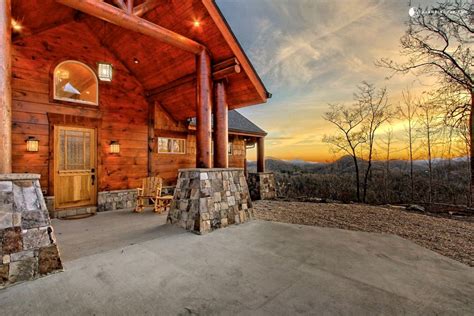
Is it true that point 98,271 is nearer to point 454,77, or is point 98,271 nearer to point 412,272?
point 412,272

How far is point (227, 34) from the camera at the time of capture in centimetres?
413

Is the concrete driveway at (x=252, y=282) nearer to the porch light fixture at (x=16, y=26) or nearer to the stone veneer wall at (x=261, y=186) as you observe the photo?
the porch light fixture at (x=16, y=26)

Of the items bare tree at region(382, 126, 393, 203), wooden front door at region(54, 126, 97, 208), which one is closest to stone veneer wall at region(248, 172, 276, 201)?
bare tree at region(382, 126, 393, 203)

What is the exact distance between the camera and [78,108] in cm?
520

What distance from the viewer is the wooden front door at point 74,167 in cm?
494

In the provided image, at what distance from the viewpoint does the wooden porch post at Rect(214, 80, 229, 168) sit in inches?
180

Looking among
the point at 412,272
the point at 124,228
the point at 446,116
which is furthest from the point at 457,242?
the point at 124,228

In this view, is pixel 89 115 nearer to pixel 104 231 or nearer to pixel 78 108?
pixel 78 108

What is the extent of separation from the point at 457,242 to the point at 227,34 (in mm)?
5327

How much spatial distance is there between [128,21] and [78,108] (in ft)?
9.21

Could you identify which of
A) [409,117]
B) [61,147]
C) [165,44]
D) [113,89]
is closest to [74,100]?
[113,89]

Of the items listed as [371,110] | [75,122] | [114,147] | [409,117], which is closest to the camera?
[75,122]

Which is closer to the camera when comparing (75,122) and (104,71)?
(104,71)

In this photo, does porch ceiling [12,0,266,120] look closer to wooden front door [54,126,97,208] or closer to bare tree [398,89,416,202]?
wooden front door [54,126,97,208]
